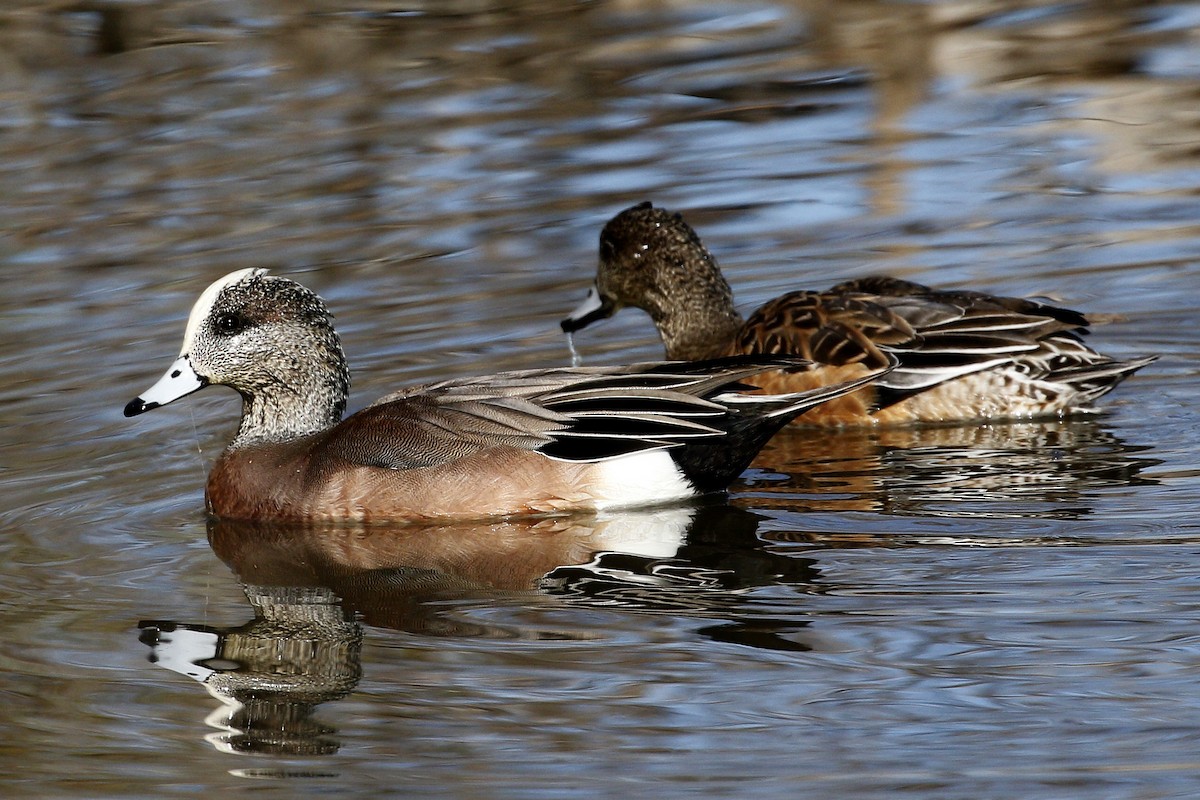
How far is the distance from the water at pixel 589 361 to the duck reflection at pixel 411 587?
0.02 metres

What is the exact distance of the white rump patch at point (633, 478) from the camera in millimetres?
6566

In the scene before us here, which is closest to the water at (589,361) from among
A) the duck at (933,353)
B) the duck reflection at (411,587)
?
the duck reflection at (411,587)

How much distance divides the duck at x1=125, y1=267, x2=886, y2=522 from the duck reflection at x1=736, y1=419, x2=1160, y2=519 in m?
0.33

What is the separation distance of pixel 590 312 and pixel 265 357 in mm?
1843

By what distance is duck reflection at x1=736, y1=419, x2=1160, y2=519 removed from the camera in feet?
20.7

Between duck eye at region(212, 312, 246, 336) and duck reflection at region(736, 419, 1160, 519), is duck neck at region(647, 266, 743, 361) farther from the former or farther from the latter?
duck eye at region(212, 312, 246, 336)

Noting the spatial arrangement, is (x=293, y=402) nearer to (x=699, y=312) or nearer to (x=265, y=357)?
(x=265, y=357)

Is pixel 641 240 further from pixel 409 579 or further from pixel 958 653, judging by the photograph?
pixel 958 653

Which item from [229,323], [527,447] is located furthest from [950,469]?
[229,323]

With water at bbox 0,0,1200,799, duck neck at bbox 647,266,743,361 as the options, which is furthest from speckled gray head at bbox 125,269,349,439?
duck neck at bbox 647,266,743,361

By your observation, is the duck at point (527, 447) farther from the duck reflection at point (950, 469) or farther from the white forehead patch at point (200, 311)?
the duck reflection at point (950, 469)

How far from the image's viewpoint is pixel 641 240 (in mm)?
8383

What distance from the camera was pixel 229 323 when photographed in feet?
22.6

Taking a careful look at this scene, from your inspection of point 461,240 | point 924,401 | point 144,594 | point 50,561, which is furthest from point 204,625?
point 461,240
